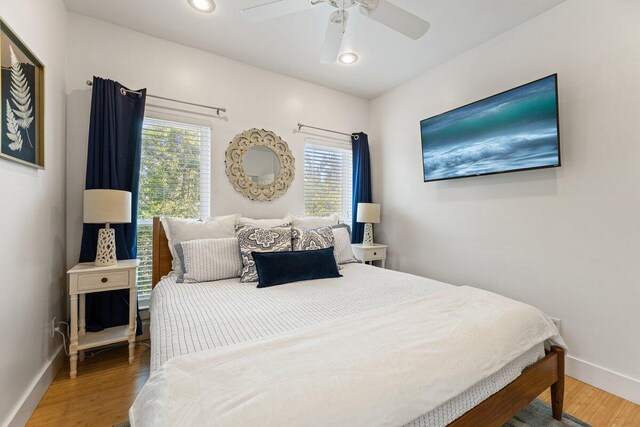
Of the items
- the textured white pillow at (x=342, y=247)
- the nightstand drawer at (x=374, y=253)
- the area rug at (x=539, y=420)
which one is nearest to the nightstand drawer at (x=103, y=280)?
the area rug at (x=539, y=420)

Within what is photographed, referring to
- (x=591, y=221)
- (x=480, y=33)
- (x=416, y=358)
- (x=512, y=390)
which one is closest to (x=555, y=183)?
(x=591, y=221)

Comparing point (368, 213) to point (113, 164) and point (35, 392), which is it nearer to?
point (113, 164)

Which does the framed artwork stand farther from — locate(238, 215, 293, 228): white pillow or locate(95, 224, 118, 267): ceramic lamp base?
locate(238, 215, 293, 228): white pillow

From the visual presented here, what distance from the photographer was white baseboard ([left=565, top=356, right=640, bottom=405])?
1.84m

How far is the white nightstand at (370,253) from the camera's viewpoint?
3390 millimetres

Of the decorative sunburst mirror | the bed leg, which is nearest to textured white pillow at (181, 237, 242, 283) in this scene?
the decorative sunburst mirror

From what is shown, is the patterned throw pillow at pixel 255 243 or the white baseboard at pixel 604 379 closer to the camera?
the white baseboard at pixel 604 379

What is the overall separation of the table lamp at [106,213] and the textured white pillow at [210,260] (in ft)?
1.61

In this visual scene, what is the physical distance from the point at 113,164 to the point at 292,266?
1.69 meters

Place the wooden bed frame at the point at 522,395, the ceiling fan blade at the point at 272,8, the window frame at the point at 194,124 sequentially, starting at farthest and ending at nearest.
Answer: the window frame at the point at 194,124
the ceiling fan blade at the point at 272,8
the wooden bed frame at the point at 522,395

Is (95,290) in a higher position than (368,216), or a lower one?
lower

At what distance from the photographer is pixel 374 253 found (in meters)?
3.47

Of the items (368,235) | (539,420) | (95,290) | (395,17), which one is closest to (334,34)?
(395,17)

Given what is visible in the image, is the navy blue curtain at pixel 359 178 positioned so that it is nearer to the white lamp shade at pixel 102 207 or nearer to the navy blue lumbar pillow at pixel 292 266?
the navy blue lumbar pillow at pixel 292 266
